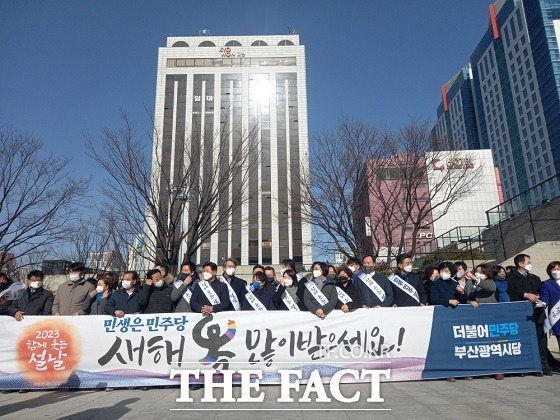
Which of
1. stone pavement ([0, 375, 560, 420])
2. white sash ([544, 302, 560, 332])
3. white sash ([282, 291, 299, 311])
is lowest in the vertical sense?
stone pavement ([0, 375, 560, 420])

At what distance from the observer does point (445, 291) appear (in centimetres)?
593

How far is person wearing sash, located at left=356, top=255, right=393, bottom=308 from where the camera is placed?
6.10 meters

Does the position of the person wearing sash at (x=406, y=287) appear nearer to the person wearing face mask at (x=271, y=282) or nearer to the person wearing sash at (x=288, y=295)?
the person wearing sash at (x=288, y=295)

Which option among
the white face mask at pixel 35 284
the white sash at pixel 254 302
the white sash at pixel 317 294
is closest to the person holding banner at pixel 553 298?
the white sash at pixel 317 294

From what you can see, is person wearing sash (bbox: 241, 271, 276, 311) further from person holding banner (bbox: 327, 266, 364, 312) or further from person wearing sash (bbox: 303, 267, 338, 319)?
person holding banner (bbox: 327, 266, 364, 312)

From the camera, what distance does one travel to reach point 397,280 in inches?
248

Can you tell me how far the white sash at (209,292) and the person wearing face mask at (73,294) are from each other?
2237mm

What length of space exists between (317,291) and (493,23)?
90.3 meters

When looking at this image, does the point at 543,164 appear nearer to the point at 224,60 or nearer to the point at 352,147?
the point at 224,60

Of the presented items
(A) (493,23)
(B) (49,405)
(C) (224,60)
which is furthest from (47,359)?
(A) (493,23)

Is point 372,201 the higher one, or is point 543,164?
point 543,164

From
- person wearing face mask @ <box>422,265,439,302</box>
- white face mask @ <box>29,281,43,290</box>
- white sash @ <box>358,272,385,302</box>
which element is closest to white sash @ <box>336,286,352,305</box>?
white sash @ <box>358,272,385,302</box>

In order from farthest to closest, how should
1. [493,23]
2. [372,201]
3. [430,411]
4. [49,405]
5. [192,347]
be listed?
[493,23] → [372,201] → [192,347] → [49,405] → [430,411]

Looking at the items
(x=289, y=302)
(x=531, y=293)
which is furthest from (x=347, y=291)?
(x=531, y=293)
